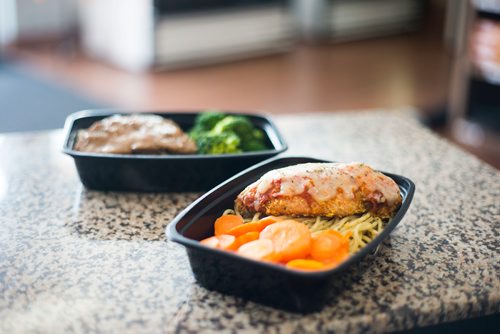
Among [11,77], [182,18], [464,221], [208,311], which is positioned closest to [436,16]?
[182,18]

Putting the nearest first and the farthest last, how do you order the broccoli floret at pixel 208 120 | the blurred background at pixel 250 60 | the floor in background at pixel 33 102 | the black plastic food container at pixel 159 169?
the black plastic food container at pixel 159 169 → the broccoli floret at pixel 208 120 → the floor in background at pixel 33 102 → the blurred background at pixel 250 60

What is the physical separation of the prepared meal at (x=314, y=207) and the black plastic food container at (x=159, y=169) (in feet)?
0.64

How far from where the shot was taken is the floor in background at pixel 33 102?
485cm

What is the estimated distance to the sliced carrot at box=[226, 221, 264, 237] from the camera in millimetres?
1306

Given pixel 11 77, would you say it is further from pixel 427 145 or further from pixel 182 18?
pixel 427 145

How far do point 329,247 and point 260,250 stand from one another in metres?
0.12

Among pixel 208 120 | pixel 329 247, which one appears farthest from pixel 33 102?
pixel 329 247

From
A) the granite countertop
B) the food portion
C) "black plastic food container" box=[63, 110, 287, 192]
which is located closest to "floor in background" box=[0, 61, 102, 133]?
the granite countertop

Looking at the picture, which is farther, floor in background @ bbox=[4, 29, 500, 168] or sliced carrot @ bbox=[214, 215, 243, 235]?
floor in background @ bbox=[4, 29, 500, 168]

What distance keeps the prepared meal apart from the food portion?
0.27m

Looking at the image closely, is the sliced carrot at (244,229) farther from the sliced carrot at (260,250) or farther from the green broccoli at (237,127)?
the green broccoli at (237,127)

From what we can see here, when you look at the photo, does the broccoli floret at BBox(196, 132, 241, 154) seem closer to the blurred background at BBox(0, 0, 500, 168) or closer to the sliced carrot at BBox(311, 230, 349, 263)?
the sliced carrot at BBox(311, 230, 349, 263)

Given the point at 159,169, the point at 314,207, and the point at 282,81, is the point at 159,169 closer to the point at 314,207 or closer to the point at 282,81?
the point at 314,207

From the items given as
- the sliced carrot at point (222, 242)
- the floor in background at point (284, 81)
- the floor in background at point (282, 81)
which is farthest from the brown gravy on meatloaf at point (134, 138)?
the floor in background at point (282, 81)
